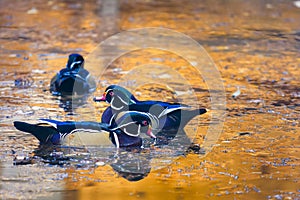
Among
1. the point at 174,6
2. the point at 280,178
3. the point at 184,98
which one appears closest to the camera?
the point at 280,178

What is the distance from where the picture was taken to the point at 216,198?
656cm

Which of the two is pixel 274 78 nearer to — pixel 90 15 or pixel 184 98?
pixel 184 98

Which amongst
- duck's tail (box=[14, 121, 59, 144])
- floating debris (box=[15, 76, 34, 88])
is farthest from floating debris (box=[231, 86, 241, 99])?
duck's tail (box=[14, 121, 59, 144])

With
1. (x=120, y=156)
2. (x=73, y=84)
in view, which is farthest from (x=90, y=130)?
(x=73, y=84)

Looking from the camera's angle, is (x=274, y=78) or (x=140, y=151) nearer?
(x=140, y=151)

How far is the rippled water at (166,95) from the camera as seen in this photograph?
688 centimetres

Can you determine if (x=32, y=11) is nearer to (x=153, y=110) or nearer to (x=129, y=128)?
(x=153, y=110)

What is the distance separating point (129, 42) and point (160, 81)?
2.65 m

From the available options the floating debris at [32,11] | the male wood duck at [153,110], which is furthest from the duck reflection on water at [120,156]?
the floating debris at [32,11]

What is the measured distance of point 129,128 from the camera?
7.78 meters

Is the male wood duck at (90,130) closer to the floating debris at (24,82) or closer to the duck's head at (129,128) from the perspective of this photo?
the duck's head at (129,128)

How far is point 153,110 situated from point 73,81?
2.16m

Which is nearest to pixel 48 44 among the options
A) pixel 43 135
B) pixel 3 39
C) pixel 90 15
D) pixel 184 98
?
pixel 3 39

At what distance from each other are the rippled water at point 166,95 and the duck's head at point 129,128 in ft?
0.48
